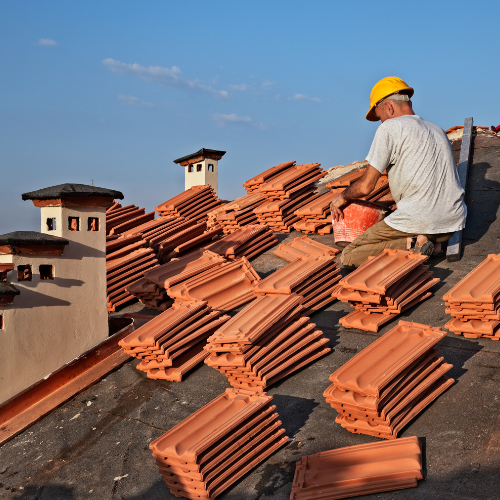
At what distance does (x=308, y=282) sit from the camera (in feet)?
22.7

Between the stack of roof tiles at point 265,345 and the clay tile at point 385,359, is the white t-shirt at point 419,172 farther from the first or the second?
the clay tile at point 385,359

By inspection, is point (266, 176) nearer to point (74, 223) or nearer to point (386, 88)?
point (386, 88)

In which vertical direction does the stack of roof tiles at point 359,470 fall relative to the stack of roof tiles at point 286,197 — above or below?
below

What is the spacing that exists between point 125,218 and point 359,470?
10492mm

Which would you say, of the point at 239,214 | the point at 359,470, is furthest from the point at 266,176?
the point at 359,470

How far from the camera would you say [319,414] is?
4.82 m

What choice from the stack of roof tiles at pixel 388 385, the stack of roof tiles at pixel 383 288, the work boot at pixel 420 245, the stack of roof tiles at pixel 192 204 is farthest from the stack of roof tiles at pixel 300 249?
the stack of roof tiles at pixel 192 204

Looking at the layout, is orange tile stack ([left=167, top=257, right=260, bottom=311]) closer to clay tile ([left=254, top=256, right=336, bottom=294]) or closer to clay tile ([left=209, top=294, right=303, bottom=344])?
clay tile ([left=254, top=256, right=336, bottom=294])

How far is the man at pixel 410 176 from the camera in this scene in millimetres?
6871

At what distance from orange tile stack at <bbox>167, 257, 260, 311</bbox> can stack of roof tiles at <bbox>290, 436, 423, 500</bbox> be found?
3.76 metres

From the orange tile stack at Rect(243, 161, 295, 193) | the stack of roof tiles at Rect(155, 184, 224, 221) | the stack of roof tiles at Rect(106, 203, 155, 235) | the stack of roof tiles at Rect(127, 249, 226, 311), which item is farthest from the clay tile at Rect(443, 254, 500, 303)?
A: the stack of roof tiles at Rect(155, 184, 224, 221)

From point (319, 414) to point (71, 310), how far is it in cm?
347

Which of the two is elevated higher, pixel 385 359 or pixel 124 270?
pixel 385 359

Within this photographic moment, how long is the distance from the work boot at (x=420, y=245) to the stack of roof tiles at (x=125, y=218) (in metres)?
7.29
